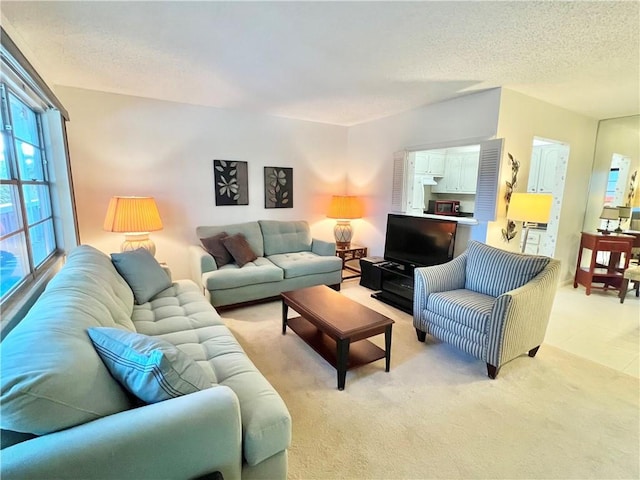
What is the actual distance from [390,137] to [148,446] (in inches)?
165

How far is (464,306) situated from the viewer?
7.78ft

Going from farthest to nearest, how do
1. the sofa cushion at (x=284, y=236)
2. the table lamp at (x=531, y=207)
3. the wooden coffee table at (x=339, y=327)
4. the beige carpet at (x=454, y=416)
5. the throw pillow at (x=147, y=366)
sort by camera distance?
the sofa cushion at (x=284, y=236), the table lamp at (x=531, y=207), the wooden coffee table at (x=339, y=327), the beige carpet at (x=454, y=416), the throw pillow at (x=147, y=366)

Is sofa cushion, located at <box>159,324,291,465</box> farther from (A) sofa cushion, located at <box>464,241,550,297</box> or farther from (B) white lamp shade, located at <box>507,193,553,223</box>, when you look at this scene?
(B) white lamp shade, located at <box>507,193,553,223</box>

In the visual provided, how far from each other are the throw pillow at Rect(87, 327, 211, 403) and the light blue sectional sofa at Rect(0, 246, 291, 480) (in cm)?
3

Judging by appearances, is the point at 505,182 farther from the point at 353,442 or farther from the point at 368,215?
the point at 353,442

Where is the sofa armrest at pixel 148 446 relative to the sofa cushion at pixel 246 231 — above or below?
below

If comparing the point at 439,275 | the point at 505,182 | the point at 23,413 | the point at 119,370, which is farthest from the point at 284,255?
the point at 23,413

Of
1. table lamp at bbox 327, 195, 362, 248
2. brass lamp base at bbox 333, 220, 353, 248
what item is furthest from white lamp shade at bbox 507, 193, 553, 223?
brass lamp base at bbox 333, 220, 353, 248

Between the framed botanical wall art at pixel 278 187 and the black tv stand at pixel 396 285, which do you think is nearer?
the black tv stand at pixel 396 285

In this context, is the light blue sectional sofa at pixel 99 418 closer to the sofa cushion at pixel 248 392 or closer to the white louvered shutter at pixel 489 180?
the sofa cushion at pixel 248 392

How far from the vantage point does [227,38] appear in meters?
2.07

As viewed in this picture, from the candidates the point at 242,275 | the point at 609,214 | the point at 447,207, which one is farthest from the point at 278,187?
the point at 609,214

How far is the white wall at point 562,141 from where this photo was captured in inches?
125

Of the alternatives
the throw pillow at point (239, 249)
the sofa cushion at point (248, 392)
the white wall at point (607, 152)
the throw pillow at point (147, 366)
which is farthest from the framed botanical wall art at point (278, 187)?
the white wall at point (607, 152)
